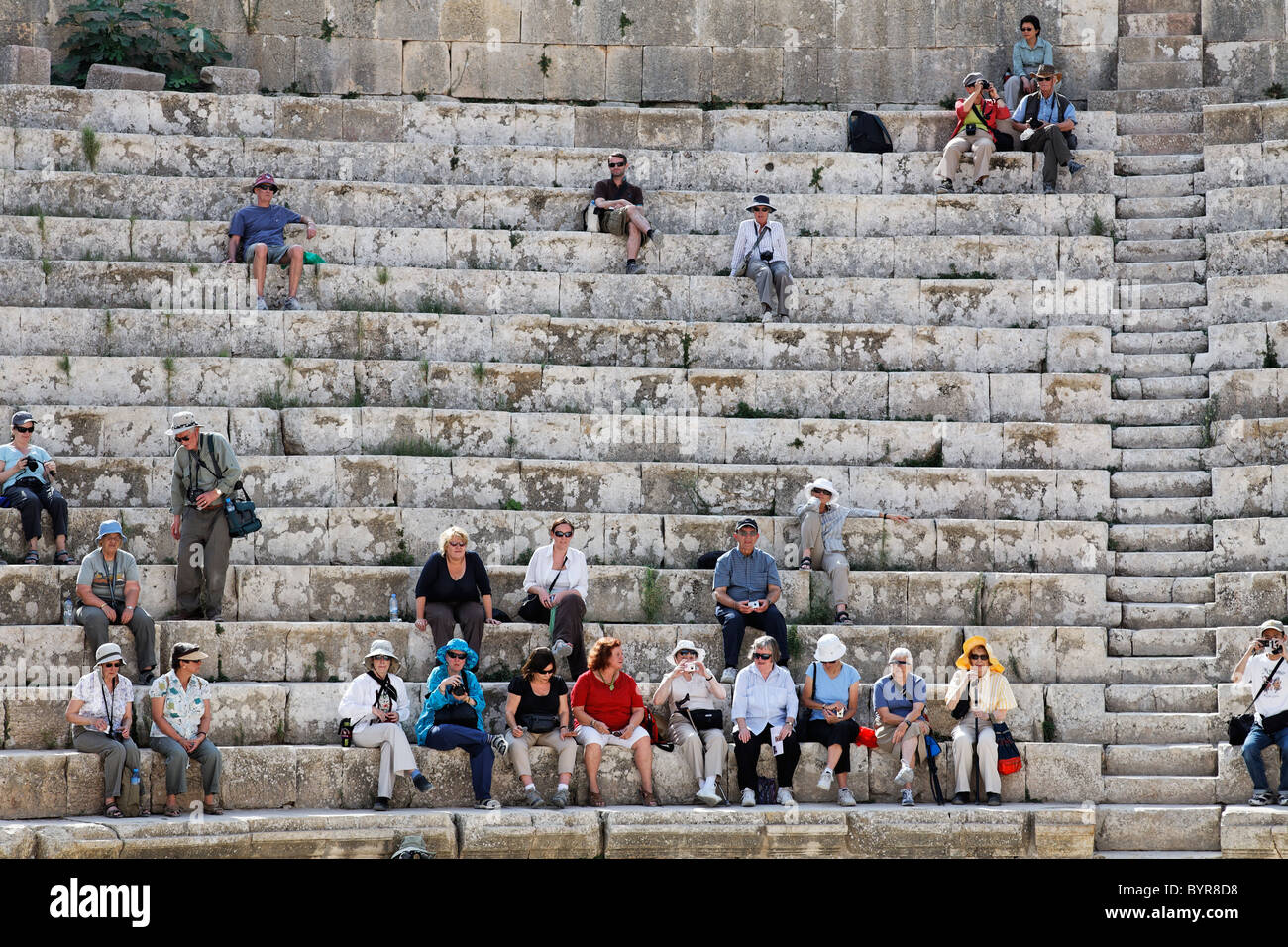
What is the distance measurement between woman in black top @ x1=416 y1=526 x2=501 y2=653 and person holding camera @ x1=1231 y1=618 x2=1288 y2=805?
491cm

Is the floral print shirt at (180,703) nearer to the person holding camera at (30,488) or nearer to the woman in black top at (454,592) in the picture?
the woman in black top at (454,592)

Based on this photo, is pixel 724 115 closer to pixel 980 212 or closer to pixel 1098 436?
pixel 980 212

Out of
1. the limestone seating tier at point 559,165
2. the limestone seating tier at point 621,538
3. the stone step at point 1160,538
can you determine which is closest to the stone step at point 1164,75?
the limestone seating tier at point 559,165

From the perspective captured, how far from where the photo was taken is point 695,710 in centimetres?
1116

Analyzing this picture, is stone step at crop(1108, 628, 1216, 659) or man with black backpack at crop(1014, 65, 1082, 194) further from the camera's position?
man with black backpack at crop(1014, 65, 1082, 194)

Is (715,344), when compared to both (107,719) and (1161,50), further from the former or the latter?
(1161,50)

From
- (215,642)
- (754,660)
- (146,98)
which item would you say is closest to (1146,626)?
(754,660)

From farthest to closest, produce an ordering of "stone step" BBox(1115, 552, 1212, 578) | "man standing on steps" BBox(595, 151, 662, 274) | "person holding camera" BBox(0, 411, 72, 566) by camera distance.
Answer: "man standing on steps" BBox(595, 151, 662, 274) → "stone step" BBox(1115, 552, 1212, 578) → "person holding camera" BBox(0, 411, 72, 566)

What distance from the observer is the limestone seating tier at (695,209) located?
1538 cm

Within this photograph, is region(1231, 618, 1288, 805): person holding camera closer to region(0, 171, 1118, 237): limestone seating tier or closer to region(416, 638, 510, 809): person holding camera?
region(416, 638, 510, 809): person holding camera

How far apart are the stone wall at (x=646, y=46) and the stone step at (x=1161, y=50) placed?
243mm

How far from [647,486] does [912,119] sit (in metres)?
5.56

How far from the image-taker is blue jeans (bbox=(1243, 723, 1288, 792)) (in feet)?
35.7

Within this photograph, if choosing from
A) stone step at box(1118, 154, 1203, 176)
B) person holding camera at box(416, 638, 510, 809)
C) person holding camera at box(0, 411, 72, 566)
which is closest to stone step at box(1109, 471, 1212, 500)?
stone step at box(1118, 154, 1203, 176)
